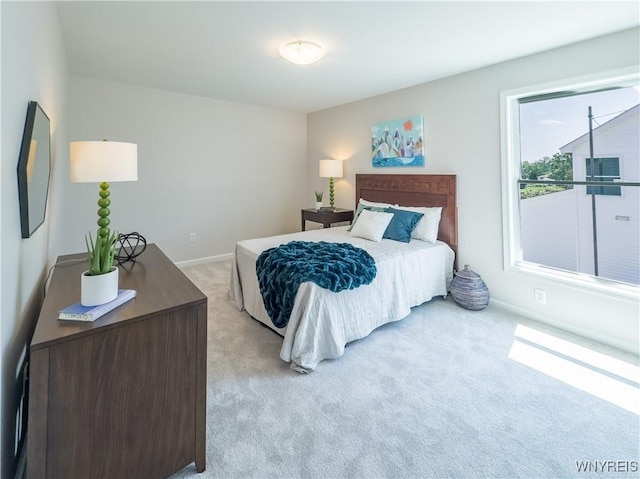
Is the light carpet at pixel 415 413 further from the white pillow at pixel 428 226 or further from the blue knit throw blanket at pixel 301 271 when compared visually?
the white pillow at pixel 428 226

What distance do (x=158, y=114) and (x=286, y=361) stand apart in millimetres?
3527

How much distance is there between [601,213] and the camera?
8.18 ft

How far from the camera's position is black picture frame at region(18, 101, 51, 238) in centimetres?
119

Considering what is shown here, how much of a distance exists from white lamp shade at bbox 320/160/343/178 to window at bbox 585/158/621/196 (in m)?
2.84

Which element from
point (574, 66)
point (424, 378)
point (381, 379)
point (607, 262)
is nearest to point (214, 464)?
point (381, 379)

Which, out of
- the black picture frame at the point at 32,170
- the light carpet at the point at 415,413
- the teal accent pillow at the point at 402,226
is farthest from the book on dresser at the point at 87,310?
the teal accent pillow at the point at 402,226

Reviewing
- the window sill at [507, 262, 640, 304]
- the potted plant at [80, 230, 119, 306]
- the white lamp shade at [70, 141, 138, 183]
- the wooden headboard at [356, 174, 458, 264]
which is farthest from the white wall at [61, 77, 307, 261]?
the window sill at [507, 262, 640, 304]

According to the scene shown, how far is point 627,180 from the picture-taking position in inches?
92.0

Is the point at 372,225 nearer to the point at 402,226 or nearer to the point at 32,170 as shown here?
the point at 402,226

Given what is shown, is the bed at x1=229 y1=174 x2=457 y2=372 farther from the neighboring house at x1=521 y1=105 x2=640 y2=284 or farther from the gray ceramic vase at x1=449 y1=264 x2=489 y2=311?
the neighboring house at x1=521 y1=105 x2=640 y2=284

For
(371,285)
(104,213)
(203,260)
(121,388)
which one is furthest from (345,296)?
(203,260)

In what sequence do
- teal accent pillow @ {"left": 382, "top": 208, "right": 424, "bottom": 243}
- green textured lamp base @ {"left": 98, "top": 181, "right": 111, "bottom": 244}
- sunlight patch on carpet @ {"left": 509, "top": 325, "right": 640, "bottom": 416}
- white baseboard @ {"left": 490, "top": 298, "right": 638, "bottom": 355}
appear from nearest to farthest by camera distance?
1. green textured lamp base @ {"left": 98, "top": 181, "right": 111, "bottom": 244}
2. sunlight patch on carpet @ {"left": 509, "top": 325, "right": 640, "bottom": 416}
3. white baseboard @ {"left": 490, "top": 298, "right": 638, "bottom": 355}
4. teal accent pillow @ {"left": 382, "top": 208, "right": 424, "bottom": 243}

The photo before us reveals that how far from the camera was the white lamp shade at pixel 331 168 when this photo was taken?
14.9 feet

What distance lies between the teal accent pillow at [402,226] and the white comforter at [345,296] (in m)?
0.10
